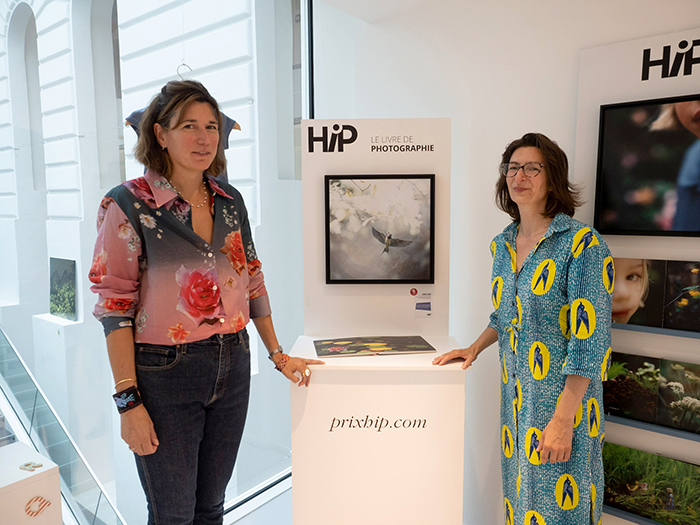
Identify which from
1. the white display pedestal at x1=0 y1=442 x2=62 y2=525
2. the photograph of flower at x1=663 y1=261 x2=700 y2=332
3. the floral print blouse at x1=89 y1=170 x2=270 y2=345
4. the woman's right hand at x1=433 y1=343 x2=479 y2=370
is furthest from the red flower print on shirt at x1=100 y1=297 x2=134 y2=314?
the photograph of flower at x1=663 y1=261 x2=700 y2=332

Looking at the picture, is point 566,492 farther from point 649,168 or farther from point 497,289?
point 649,168

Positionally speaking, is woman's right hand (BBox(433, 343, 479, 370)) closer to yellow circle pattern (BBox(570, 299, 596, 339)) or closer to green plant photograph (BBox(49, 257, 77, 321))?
yellow circle pattern (BBox(570, 299, 596, 339))

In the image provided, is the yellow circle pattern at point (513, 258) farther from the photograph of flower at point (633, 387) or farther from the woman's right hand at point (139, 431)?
the woman's right hand at point (139, 431)

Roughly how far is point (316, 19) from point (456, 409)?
2654mm

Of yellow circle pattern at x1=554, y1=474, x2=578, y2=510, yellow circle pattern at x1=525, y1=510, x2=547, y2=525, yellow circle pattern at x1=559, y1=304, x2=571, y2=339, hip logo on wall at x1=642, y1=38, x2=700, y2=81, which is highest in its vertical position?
hip logo on wall at x1=642, y1=38, x2=700, y2=81

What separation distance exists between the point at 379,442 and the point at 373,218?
3.30ft

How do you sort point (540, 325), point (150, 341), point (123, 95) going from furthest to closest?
point (123, 95)
point (540, 325)
point (150, 341)

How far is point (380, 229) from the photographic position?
2.24 meters

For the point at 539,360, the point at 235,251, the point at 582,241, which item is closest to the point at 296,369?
the point at 235,251

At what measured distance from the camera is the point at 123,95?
2.34 meters

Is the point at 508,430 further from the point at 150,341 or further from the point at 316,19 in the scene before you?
the point at 316,19

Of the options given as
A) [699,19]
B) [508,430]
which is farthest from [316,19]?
[508,430]

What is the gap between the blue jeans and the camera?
1.41 meters

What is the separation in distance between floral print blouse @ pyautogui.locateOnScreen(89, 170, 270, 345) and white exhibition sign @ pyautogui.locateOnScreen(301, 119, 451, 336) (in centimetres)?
75
